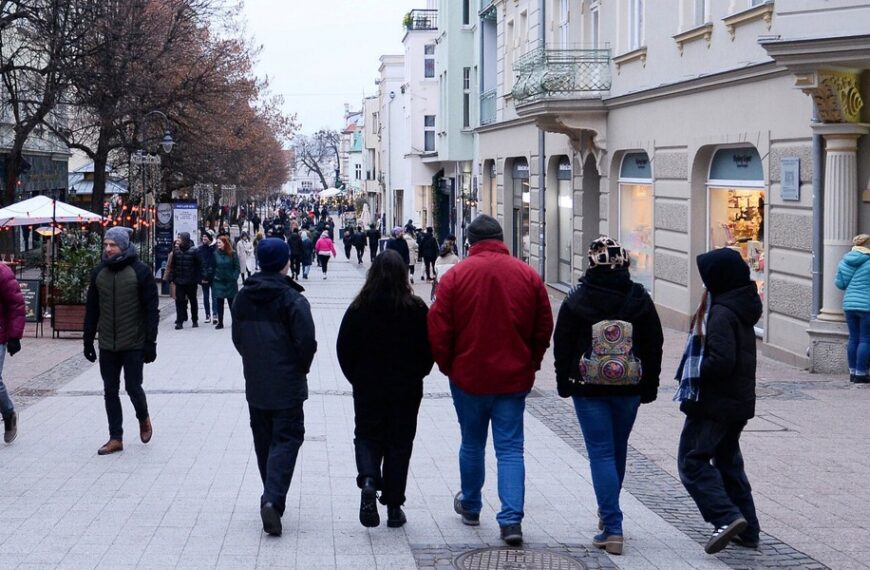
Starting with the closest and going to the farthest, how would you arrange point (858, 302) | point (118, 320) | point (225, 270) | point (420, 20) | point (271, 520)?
point (271, 520), point (118, 320), point (858, 302), point (225, 270), point (420, 20)

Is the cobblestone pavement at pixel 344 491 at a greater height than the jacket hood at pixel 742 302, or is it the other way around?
the jacket hood at pixel 742 302

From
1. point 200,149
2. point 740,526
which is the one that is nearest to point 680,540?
point 740,526

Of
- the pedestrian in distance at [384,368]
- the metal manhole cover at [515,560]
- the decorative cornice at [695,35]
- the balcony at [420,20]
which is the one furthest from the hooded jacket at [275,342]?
the balcony at [420,20]

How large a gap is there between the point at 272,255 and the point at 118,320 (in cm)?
280

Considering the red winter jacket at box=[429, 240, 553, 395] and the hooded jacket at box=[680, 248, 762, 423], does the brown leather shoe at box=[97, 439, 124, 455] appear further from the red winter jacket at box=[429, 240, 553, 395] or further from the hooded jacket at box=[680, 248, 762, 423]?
the hooded jacket at box=[680, 248, 762, 423]

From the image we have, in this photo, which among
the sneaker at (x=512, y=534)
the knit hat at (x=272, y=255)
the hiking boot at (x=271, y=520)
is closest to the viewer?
the sneaker at (x=512, y=534)

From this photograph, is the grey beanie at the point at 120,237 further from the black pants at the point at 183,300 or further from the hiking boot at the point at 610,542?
the black pants at the point at 183,300

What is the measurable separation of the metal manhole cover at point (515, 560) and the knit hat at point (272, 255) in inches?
78.0

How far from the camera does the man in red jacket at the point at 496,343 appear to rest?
693 cm

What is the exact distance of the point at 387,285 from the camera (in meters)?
7.17

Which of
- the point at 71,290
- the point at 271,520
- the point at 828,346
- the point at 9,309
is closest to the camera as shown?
the point at 271,520

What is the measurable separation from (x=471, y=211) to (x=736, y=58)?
25977 millimetres

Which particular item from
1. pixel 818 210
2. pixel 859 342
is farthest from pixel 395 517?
pixel 818 210

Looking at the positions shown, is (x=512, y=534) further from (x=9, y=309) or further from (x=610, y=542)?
(x=9, y=309)
